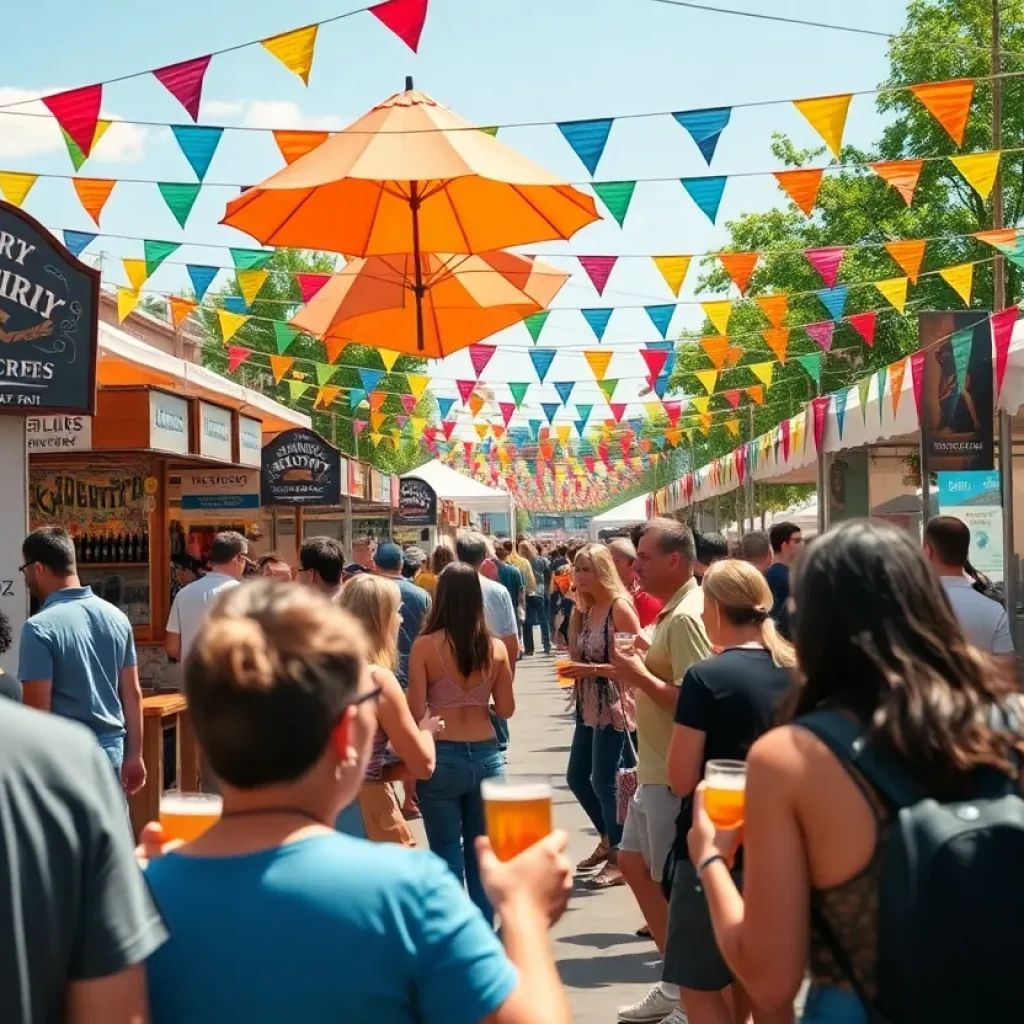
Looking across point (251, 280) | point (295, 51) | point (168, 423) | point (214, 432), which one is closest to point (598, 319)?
point (251, 280)

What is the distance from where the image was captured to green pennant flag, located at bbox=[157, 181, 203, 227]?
11.9m

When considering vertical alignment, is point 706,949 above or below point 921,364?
below

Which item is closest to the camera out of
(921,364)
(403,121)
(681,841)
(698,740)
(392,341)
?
(698,740)

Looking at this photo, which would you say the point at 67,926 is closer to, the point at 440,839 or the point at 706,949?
the point at 706,949

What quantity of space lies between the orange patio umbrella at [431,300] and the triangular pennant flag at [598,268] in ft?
12.4

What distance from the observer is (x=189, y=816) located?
7.65 feet

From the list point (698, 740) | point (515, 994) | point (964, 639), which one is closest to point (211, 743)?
point (515, 994)

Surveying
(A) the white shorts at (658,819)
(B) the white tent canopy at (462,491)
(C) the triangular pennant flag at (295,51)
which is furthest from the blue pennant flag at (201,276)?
(B) the white tent canopy at (462,491)

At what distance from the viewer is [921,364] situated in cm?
1291

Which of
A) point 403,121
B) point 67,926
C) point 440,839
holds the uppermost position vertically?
point 403,121

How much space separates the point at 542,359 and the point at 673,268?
334 inches

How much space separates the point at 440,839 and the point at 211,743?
14.4 feet

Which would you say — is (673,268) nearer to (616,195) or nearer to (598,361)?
(616,195)

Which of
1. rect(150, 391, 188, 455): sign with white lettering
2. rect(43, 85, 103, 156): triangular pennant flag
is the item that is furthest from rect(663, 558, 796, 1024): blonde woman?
rect(150, 391, 188, 455): sign with white lettering
